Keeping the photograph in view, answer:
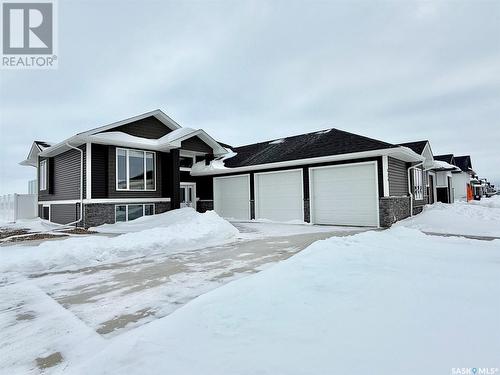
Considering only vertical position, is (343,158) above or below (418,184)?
above

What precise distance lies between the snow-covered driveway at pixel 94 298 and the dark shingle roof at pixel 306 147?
26.1 feet

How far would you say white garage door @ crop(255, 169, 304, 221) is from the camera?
1533cm

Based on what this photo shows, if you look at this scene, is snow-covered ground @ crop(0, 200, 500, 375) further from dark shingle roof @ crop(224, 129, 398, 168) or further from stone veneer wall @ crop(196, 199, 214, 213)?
stone veneer wall @ crop(196, 199, 214, 213)

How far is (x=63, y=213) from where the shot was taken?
14688 millimetres

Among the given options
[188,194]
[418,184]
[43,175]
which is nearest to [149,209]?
[188,194]

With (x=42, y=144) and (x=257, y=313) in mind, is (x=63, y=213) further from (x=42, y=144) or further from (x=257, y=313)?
(x=257, y=313)

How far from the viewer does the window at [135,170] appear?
13.5 m

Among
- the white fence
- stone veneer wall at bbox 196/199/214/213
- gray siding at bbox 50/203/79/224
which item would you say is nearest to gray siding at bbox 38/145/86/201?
gray siding at bbox 50/203/79/224

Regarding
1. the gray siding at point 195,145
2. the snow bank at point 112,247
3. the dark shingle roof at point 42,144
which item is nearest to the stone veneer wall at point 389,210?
the snow bank at point 112,247

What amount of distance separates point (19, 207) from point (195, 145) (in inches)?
469

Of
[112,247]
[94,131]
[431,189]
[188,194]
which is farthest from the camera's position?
[431,189]

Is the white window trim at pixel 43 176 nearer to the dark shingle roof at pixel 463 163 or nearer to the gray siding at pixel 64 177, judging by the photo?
the gray siding at pixel 64 177

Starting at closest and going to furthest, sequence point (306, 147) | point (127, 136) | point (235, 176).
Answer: point (127, 136) < point (306, 147) < point (235, 176)

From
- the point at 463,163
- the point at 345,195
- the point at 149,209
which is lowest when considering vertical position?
the point at 149,209
